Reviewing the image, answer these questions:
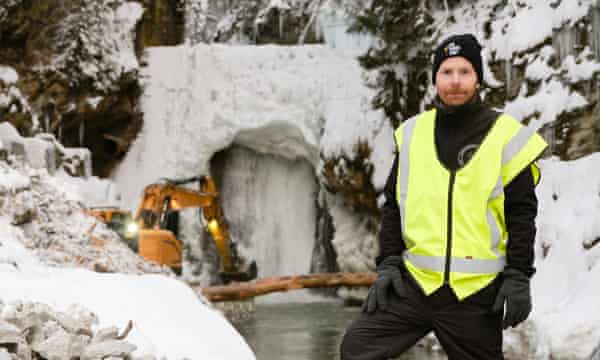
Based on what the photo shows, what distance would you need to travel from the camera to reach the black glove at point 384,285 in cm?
261

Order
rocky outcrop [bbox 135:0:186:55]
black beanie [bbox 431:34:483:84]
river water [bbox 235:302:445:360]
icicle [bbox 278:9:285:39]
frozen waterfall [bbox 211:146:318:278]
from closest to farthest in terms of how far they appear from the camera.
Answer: black beanie [bbox 431:34:483:84] < river water [bbox 235:302:445:360] < frozen waterfall [bbox 211:146:318:278] < rocky outcrop [bbox 135:0:186:55] < icicle [bbox 278:9:285:39]

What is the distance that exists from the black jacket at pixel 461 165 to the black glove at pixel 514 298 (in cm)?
4

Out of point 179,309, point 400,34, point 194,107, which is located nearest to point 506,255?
point 179,309

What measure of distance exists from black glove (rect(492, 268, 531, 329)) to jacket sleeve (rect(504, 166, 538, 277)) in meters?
0.04

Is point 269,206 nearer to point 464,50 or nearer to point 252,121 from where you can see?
point 252,121

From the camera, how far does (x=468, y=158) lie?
260 centimetres

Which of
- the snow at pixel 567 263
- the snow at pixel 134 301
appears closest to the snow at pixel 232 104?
the snow at pixel 567 263

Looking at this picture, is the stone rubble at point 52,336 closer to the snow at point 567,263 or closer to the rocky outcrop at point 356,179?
the snow at point 567,263

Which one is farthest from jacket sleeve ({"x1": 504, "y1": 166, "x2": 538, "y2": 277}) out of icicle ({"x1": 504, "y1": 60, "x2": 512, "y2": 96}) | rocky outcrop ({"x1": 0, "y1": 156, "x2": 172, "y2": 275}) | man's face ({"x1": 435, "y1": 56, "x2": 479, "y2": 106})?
icicle ({"x1": 504, "y1": 60, "x2": 512, "y2": 96})

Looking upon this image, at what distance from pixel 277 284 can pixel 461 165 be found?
10.7 metres

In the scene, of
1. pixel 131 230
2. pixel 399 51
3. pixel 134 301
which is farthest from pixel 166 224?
A: pixel 134 301

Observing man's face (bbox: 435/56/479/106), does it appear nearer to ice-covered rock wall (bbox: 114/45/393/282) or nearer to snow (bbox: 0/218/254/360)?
snow (bbox: 0/218/254/360)

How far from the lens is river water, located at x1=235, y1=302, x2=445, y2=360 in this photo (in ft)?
28.0

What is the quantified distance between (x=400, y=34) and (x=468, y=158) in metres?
10.8
